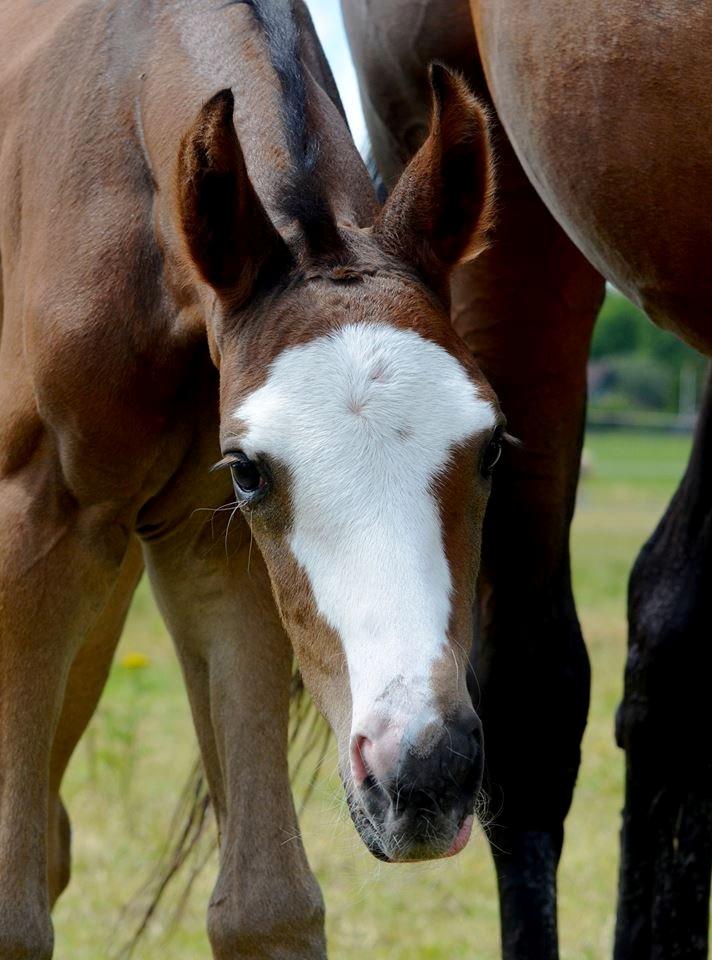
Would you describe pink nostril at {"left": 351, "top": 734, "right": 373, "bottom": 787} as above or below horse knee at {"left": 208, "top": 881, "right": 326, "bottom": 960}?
above

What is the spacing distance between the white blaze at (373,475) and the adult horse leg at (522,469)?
1.12 meters

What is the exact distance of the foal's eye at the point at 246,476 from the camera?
2254 mm

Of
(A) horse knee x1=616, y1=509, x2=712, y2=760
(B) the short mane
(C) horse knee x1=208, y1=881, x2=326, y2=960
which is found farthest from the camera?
(A) horse knee x1=616, y1=509, x2=712, y2=760

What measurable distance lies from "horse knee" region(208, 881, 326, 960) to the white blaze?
871 millimetres

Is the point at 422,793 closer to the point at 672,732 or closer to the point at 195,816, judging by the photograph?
the point at 672,732

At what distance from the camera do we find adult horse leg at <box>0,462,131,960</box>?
278cm

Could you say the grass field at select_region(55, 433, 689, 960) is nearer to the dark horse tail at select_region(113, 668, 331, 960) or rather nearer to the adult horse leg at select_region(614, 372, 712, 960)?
the dark horse tail at select_region(113, 668, 331, 960)

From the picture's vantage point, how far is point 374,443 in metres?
2.12

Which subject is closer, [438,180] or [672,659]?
[438,180]

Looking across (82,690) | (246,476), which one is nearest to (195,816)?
(82,690)

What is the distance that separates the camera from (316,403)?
2.16 meters

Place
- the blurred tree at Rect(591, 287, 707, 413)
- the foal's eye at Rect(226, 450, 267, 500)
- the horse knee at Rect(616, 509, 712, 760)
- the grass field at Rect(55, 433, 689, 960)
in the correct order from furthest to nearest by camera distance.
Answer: the blurred tree at Rect(591, 287, 707, 413) → the grass field at Rect(55, 433, 689, 960) → the horse knee at Rect(616, 509, 712, 760) → the foal's eye at Rect(226, 450, 267, 500)

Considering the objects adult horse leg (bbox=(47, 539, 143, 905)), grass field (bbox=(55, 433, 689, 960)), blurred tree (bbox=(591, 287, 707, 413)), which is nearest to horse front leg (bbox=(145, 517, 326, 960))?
grass field (bbox=(55, 433, 689, 960))

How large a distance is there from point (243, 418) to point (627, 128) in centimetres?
79
